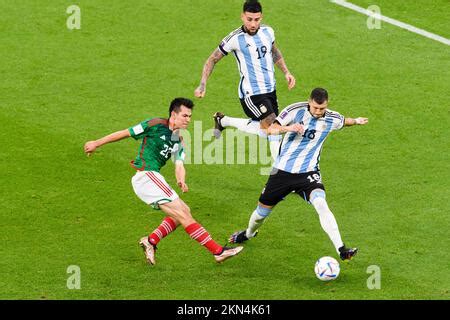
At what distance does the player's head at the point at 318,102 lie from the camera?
14898 mm

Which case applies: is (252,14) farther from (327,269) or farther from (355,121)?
(327,269)

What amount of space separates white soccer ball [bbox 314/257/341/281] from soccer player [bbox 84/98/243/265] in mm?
1151

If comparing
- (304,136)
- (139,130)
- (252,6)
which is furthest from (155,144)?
(252,6)

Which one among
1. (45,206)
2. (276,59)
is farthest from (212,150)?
(45,206)

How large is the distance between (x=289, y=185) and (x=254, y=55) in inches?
129

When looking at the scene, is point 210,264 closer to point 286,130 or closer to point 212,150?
point 286,130

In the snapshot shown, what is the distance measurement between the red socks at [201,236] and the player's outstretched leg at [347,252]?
1.61 metres

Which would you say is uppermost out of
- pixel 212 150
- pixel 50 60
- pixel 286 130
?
pixel 50 60

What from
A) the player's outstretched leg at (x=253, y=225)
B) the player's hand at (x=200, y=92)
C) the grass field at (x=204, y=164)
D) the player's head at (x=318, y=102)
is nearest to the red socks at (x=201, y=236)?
the grass field at (x=204, y=164)

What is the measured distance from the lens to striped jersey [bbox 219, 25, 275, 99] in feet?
58.3

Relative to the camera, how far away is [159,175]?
15.2 m

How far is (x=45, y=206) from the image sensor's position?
17.1 metres
